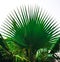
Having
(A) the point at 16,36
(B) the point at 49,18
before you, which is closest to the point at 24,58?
(A) the point at 16,36

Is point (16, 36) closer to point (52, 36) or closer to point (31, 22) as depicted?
point (31, 22)

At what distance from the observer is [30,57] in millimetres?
5195

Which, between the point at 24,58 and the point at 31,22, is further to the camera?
the point at 31,22

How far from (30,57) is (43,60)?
12.3 inches

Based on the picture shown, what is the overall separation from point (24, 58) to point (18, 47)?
16.2 inches

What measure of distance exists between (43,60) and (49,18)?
41.9 inches

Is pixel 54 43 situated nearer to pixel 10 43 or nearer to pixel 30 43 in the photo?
pixel 30 43

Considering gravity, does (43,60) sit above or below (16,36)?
below

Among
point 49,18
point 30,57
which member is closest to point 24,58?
point 30,57

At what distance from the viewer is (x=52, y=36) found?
534 cm

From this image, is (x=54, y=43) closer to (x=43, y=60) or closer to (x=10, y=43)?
(x=43, y=60)

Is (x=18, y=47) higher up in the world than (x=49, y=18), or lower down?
lower down

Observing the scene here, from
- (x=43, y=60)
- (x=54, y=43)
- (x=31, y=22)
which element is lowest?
(x=43, y=60)

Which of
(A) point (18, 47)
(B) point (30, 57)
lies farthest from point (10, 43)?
(B) point (30, 57)
